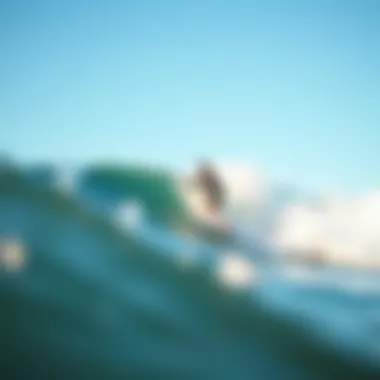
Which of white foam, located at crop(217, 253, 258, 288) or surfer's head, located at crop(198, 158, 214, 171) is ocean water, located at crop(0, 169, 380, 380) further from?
surfer's head, located at crop(198, 158, 214, 171)

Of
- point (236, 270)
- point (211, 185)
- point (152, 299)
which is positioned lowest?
point (152, 299)

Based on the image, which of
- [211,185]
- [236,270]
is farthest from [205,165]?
[236,270]

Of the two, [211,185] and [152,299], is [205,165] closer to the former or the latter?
[211,185]

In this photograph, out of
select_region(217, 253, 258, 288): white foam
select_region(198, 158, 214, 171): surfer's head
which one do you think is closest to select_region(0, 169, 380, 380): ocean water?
select_region(217, 253, 258, 288): white foam

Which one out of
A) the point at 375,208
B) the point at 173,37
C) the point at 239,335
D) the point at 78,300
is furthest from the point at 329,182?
the point at 78,300

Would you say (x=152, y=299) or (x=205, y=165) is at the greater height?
(x=205, y=165)

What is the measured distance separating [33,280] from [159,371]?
15.3 inches

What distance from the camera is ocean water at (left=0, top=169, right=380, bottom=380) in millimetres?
1446

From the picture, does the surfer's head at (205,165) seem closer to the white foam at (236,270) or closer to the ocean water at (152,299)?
the ocean water at (152,299)

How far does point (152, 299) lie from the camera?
149 cm

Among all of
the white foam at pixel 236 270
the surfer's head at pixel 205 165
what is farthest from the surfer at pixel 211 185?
the white foam at pixel 236 270

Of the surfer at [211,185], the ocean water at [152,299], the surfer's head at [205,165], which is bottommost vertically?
the ocean water at [152,299]

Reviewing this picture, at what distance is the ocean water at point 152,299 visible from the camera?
4.75 feet

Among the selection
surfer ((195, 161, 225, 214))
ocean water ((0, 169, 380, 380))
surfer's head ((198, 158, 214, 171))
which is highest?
surfer's head ((198, 158, 214, 171))
